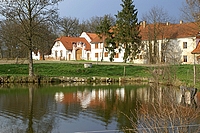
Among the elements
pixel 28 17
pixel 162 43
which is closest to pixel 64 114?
pixel 28 17

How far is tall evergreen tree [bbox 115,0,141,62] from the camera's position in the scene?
44.2 meters

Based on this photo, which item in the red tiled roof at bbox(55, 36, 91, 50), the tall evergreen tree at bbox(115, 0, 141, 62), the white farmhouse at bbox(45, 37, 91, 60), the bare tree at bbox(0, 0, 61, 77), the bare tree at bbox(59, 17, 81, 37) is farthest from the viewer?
the bare tree at bbox(59, 17, 81, 37)

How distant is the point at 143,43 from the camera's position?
46.6 m

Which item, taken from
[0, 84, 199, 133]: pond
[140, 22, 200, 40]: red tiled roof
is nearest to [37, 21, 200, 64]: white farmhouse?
[140, 22, 200, 40]: red tiled roof

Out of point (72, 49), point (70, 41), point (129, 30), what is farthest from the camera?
point (70, 41)

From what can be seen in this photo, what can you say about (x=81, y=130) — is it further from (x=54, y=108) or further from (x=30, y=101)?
(x=30, y=101)

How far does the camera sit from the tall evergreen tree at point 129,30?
44188mm

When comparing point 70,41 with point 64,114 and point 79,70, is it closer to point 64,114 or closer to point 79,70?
point 79,70

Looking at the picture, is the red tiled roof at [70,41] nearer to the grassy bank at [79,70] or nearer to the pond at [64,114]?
the grassy bank at [79,70]

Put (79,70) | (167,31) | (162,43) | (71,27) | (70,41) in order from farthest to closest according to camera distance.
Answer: (71,27) → (70,41) → (167,31) → (162,43) → (79,70)

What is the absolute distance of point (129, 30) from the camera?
4419cm

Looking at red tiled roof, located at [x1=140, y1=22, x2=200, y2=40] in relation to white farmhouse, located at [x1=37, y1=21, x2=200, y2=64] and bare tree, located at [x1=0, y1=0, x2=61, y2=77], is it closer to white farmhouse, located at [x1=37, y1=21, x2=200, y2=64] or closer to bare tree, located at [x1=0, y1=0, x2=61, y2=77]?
white farmhouse, located at [x1=37, y1=21, x2=200, y2=64]

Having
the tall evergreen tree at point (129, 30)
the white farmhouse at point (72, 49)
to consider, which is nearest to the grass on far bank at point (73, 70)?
the tall evergreen tree at point (129, 30)

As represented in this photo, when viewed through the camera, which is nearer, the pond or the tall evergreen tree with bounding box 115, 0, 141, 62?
the pond
